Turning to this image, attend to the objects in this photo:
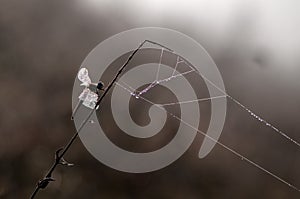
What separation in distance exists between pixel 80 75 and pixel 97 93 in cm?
10

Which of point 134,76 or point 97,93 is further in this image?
point 134,76

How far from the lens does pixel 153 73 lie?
589 centimetres

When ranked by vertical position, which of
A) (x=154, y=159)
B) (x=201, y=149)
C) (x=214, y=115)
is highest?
(x=214, y=115)

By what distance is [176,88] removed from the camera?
5781 mm

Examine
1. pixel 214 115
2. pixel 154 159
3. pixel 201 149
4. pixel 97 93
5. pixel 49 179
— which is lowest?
pixel 154 159

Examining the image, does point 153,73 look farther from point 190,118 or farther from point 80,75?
point 80,75

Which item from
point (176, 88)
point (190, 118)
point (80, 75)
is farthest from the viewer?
point (190, 118)

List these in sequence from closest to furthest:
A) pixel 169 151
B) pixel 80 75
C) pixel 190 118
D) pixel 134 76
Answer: pixel 80 75, pixel 134 76, pixel 190 118, pixel 169 151

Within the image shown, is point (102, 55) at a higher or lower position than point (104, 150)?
higher

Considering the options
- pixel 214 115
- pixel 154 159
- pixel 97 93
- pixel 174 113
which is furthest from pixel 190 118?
pixel 97 93

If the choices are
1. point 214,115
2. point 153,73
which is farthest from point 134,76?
point 214,115

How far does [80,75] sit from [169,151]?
5.38 meters

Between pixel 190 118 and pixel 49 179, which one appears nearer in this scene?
pixel 49 179

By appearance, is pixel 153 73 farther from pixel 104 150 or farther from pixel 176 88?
pixel 104 150
